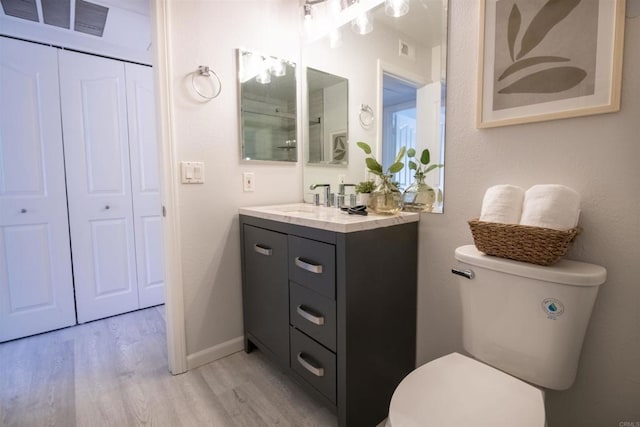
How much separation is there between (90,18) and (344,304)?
2354 mm

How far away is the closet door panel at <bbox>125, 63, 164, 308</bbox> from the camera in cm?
238

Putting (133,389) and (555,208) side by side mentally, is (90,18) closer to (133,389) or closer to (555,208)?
(133,389)

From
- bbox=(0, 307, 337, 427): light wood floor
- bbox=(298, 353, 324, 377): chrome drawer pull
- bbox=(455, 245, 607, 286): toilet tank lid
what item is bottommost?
bbox=(0, 307, 337, 427): light wood floor

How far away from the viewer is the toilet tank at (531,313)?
87 cm

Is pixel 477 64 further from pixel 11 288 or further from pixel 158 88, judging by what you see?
pixel 11 288

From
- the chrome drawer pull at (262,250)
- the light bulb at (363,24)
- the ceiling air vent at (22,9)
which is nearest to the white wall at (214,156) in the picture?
the chrome drawer pull at (262,250)

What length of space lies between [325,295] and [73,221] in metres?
2.03

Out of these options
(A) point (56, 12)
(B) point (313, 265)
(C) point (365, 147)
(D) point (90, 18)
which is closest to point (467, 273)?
(B) point (313, 265)

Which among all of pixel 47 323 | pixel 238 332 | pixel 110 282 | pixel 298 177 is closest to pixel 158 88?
pixel 298 177

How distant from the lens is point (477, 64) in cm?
118

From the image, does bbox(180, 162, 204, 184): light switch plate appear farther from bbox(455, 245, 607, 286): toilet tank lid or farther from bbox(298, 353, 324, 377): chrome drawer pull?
bbox(455, 245, 607, 286): toilet tank lid

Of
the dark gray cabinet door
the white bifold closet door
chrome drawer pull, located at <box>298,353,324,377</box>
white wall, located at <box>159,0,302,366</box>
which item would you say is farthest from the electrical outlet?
the white bifold closet door

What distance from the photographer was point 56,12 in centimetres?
190

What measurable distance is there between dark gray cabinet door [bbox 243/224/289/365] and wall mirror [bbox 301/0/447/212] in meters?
0.59
